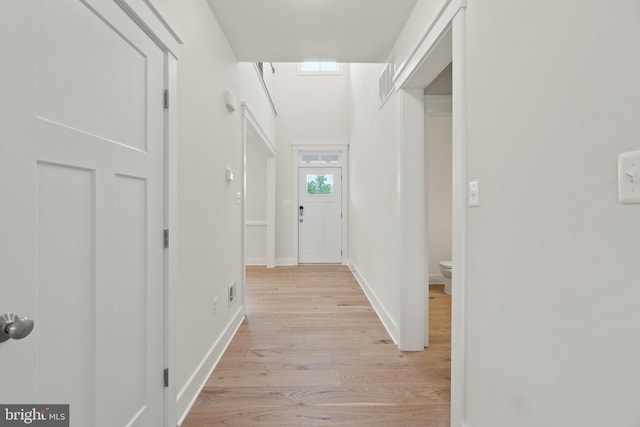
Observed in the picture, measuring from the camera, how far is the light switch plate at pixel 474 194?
128 cm

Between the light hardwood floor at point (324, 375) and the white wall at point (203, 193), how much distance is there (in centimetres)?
20

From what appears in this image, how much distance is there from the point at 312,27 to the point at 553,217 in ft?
7.09

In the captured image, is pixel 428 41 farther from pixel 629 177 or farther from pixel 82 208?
pixel 82 208

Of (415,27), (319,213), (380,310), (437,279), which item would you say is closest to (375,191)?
(380,310)

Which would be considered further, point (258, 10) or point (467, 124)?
point (258, 10)

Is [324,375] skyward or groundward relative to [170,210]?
groundward

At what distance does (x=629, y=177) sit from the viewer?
676 millimetres

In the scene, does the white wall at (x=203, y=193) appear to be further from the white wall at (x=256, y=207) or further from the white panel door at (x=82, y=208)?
the white wall at (x=256, y=207)

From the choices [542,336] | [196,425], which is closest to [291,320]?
[196,425]

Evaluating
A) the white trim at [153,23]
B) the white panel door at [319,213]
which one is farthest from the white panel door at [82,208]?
the white panel door at [319,213]

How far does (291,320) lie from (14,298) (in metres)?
2.48

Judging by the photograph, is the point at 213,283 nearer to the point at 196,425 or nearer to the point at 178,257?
the point at 178,257

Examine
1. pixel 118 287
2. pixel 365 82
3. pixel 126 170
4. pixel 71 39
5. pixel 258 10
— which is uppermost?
pixel 365 82

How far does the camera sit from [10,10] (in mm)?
708
